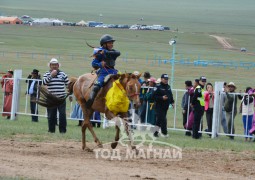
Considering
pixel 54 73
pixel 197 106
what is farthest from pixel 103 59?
pixel 197 106

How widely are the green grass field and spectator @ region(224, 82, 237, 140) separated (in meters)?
0.40

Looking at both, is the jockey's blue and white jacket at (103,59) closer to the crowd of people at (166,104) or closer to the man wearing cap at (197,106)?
the crowd of people at (166,104)

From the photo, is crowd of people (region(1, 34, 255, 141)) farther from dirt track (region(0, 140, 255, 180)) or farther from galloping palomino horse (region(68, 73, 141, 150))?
dirt track (region(0, 140, 255, 180))

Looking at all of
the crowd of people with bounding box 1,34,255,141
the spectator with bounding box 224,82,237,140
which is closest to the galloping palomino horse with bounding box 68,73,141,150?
the crowd of people with bounding box 1,34,255,141

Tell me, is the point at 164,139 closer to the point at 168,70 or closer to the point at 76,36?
the point at 168,70

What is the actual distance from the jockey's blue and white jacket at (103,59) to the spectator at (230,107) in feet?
20.5

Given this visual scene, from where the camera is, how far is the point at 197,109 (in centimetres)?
1988

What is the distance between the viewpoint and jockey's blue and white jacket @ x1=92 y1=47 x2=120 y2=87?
14688 mm

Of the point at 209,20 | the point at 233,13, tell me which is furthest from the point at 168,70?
the point at 233,13

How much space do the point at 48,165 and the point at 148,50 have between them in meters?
75.3

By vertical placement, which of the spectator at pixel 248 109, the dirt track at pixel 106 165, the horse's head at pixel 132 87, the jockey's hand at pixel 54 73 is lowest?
the dirt track at pixel 106 165

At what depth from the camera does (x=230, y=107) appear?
20.7m

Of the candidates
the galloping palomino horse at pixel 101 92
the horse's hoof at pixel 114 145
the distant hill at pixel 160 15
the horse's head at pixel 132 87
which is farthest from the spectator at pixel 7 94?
the distant hill at pixel 160 15

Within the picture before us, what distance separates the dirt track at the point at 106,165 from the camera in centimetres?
1156
